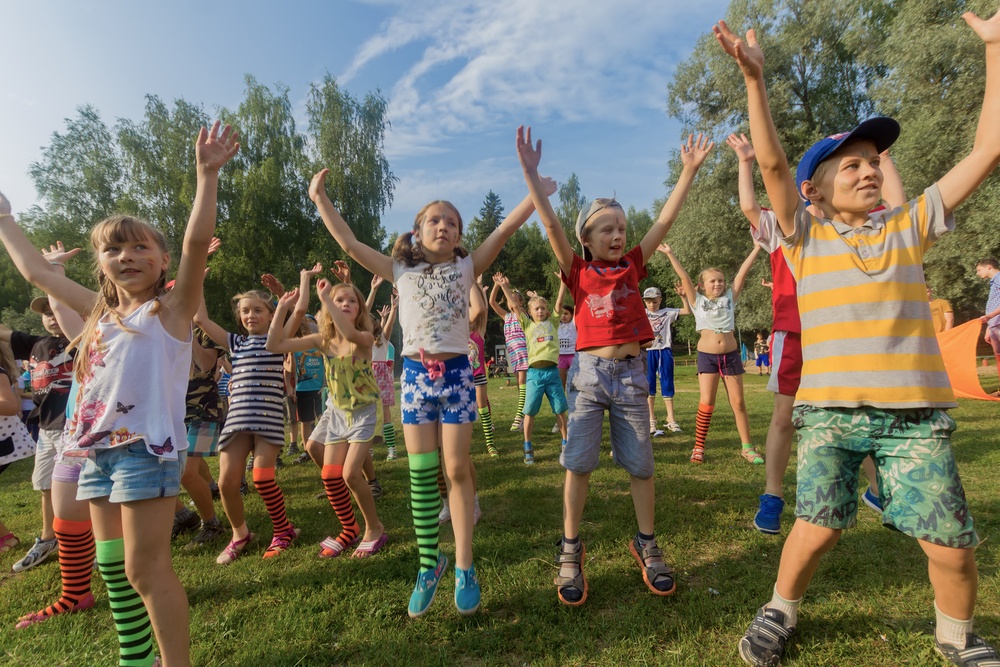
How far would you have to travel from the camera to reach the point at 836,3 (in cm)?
1967

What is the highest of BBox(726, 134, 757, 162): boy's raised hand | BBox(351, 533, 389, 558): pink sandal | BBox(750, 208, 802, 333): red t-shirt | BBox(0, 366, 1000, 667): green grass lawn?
BBox(726, 134, 757, 162): boy's raised hand

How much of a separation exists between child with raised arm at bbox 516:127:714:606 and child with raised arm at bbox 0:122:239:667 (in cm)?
188

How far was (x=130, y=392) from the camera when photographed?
2221mm

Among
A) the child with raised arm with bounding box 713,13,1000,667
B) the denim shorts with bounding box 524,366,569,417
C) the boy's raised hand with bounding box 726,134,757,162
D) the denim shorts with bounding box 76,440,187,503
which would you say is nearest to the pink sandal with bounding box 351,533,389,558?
the denim shorts with bounding box 76,440,187,503

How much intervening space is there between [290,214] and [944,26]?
2814 cm

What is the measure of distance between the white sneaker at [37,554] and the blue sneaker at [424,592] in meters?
3.15

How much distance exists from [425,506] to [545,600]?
87 cm

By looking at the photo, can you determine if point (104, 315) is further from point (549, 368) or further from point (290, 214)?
point (290, 214)

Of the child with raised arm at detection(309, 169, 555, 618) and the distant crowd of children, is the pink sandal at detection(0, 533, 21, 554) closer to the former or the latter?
the distant crowd of children

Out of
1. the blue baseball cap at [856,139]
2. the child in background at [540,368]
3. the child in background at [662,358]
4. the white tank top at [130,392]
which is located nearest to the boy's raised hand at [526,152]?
the blue baseball cap at [856,139]

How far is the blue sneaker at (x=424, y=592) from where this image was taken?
2.84 metres

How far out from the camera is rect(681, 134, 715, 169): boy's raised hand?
10.9ft

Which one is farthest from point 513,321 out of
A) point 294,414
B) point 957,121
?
point 957,121

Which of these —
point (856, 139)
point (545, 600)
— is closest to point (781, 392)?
point (856, 139)
